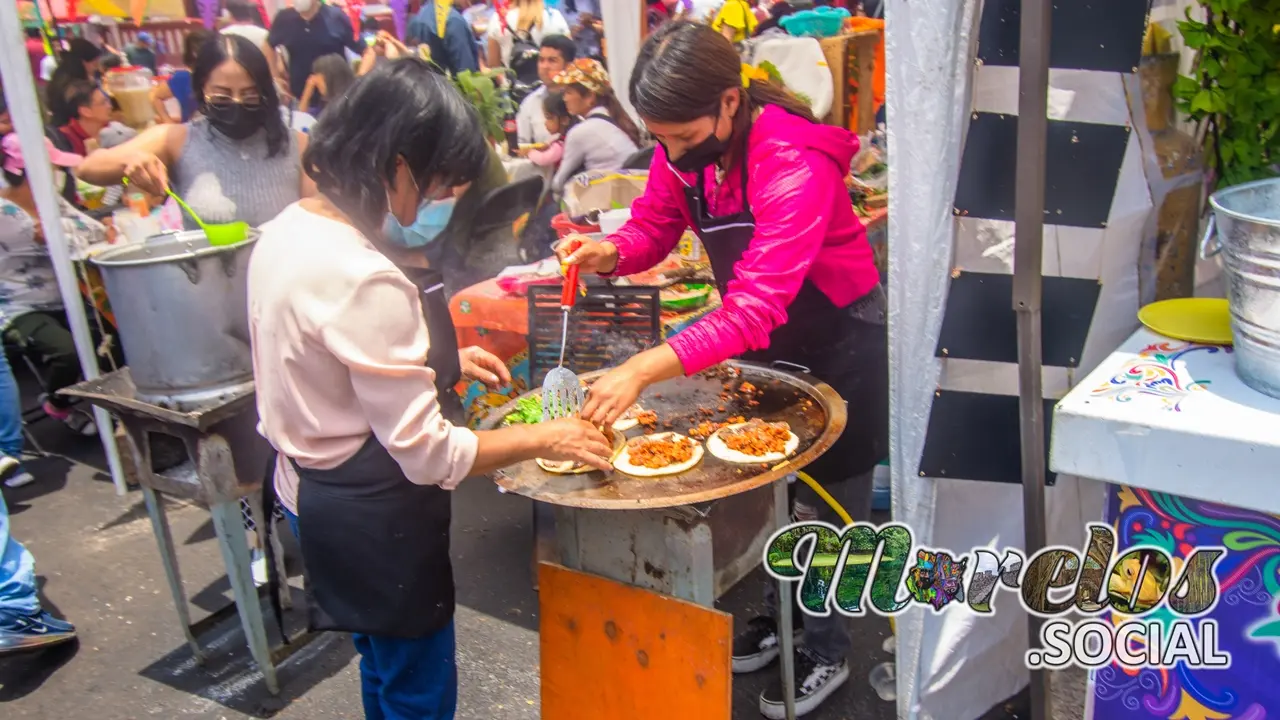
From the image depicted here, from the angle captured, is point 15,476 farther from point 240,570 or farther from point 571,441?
point 571,441

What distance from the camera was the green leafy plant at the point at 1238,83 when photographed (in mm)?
2105

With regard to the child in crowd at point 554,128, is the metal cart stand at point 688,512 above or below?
below

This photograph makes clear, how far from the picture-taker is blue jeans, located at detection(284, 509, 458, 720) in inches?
85.6

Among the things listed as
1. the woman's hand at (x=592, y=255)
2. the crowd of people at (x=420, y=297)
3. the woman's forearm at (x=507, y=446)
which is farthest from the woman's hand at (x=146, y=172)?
the woman's forearm at (x=507, y=446)

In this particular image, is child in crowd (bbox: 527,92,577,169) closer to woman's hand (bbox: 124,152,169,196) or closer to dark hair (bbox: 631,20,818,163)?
woman's hand (bbox: 124,152,169,196)

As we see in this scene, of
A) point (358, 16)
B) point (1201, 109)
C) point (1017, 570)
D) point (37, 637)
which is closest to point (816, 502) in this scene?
point (1017, 570)

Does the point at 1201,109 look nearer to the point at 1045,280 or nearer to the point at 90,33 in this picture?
the point at 1045,280

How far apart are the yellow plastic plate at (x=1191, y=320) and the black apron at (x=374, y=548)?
1.73 m

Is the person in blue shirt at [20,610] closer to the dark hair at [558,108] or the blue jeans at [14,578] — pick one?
the blue jeans at [14,578]

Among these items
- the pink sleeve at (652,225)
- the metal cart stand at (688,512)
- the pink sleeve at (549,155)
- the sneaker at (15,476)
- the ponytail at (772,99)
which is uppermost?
the ponytail at (772,99)

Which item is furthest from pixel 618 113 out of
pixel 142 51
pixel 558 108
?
pixel 142 51

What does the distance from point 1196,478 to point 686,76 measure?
4.64 feet

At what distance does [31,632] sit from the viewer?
3393 millimetres

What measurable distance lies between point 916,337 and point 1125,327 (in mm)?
684
